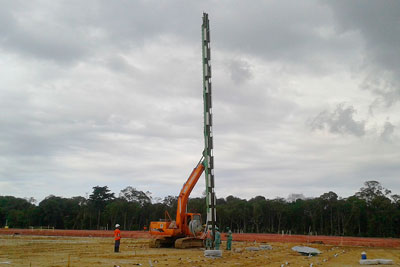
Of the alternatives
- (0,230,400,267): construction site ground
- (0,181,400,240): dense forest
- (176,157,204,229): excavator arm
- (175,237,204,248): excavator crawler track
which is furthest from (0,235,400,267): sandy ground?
(0,181,400,240): dense forest

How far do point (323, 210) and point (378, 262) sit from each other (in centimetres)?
6415

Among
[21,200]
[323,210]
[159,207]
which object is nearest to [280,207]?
[323,210]

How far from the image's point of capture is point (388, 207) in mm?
68750

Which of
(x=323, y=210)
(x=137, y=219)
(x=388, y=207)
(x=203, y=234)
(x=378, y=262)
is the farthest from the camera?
(x=137, y=219)

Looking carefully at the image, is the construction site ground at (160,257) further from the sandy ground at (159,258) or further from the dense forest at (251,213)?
the dense forest at (251,213)

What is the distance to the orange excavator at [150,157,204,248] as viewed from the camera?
2641 centimetres

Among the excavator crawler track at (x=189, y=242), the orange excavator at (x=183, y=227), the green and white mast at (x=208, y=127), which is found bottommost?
the excavator crawler track at (x=189, y=242)

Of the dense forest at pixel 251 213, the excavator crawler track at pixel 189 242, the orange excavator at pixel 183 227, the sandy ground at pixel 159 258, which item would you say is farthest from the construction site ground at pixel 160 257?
the dense forest at pixel 251 213

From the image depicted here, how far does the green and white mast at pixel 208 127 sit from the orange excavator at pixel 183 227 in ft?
9.93

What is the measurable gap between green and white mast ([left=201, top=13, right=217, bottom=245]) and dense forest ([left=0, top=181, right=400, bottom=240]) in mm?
41011

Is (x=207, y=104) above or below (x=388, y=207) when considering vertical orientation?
above

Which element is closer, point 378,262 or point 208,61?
point 378,262

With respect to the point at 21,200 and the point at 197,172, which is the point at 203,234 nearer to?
the point at 197,172

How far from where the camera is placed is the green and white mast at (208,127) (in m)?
22.4
